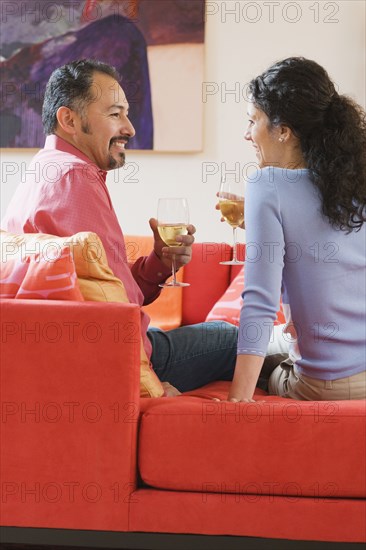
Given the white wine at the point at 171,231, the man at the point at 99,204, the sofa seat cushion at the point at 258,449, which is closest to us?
the sofa seat cushion at the point at 258,449

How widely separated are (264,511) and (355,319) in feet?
1.60

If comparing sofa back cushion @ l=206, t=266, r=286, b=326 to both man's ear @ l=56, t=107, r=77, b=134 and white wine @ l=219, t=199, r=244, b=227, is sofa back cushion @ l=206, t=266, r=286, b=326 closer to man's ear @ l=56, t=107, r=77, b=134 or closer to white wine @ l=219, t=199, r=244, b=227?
white wine @ l=219, t=199, r=244, b=227

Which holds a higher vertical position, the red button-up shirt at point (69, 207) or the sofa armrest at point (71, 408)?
the red button-up shirt at point (69, 207)

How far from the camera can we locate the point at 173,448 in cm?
169

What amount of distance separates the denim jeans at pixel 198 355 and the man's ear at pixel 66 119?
0.66 m

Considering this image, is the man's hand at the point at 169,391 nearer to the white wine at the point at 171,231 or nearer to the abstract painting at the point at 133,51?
the white wine at the point at 171,231

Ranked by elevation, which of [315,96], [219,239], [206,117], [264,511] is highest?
[206,117]

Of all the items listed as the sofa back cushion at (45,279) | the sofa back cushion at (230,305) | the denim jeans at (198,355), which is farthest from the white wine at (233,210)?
the sofa back cushion at (230,305)

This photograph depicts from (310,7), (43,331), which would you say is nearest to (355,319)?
(43,331)

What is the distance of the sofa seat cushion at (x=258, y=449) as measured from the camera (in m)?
1.66

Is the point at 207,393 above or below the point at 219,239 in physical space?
below

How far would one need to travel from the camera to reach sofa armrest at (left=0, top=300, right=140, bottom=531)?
1678 mm

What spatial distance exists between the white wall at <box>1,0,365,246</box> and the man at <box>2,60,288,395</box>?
163 centimetres

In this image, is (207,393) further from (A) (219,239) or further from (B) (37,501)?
(A) (219,239)
